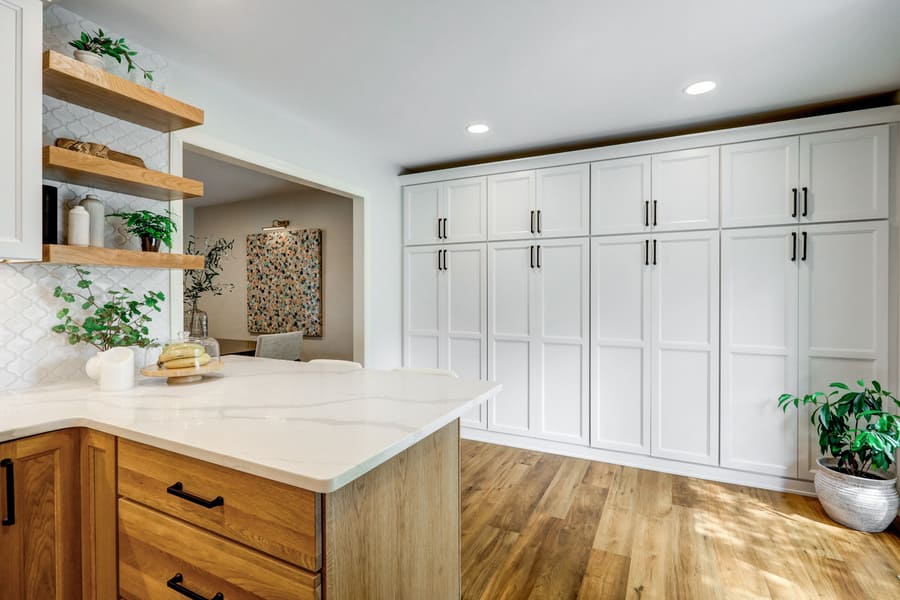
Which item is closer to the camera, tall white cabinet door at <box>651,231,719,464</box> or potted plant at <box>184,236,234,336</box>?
tall white cabinet door at <box>651,231,719,464</box>

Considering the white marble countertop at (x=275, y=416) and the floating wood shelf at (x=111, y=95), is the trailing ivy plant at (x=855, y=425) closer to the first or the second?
the white marble countertop at (x=275, y=416)

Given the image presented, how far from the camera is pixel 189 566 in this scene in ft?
3.45

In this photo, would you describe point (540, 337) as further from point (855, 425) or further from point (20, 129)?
point (20, 129)

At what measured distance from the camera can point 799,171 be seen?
262 cm

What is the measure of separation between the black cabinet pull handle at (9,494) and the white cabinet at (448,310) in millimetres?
2803

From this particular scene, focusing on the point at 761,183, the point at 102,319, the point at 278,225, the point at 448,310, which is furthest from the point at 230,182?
the point at 761,183

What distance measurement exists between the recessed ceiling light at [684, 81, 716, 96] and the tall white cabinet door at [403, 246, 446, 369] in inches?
82.5

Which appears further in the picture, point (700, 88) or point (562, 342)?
point (562, 342)

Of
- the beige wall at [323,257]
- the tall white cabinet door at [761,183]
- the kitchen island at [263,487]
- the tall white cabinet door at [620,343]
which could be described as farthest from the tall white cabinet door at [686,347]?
the beige wall at [323,257]

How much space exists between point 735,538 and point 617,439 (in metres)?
0.99

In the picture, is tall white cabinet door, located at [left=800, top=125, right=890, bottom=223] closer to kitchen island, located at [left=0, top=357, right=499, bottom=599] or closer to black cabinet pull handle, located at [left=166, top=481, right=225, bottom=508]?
kitchen island, located at [left=0, top=357, right=499, bottom=599]

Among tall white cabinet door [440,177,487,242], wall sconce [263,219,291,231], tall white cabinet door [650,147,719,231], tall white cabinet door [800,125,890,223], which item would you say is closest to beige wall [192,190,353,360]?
wall sconce [263,219,291,231]

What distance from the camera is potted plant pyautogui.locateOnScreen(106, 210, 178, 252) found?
71.0 inches

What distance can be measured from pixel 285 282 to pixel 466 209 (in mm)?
2432
